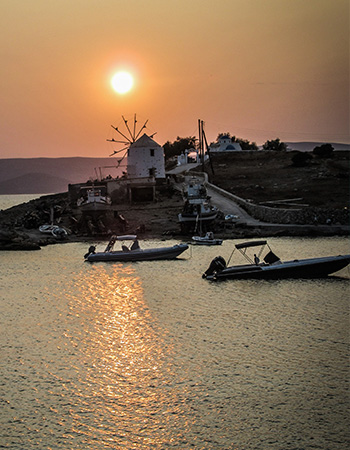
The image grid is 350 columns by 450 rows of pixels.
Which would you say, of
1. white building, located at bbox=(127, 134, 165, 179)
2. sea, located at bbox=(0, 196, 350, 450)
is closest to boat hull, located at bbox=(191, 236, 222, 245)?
sea, located at bbox=(0, 196, 350, 450)

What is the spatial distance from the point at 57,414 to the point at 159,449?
3.38 m

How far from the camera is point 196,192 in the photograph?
67188 millimetres

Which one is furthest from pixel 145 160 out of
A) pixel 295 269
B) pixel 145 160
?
pixel 295 269

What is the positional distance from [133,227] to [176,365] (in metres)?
40.4

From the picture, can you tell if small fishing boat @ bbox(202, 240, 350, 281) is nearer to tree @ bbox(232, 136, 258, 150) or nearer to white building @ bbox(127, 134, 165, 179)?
white building @ bbox(127, 134, 165, 179)

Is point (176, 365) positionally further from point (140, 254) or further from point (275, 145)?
point (275, 145)

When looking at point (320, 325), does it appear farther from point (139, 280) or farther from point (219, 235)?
point (219, 235)

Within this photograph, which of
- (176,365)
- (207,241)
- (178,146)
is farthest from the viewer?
(178,146)

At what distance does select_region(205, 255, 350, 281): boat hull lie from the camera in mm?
33312

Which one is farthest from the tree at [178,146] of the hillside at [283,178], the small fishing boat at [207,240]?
the small fishing boat at [207,240]

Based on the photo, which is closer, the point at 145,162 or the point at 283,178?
the point at 283,178

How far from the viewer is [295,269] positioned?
33500 millimetres

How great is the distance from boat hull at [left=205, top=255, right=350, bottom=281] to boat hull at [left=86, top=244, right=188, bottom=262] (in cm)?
909

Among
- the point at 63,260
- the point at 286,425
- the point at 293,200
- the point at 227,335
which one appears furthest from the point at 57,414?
the point at 293,200
